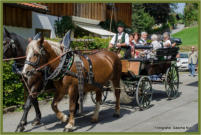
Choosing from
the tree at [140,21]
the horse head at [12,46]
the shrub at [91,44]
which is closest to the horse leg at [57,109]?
the horse head at [12,46]

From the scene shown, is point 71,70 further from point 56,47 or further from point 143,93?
point 143,93

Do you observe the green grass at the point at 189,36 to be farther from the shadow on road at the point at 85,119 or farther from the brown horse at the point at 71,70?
the brown horse at the point at 71,70

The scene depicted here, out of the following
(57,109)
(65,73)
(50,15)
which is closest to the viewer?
(65,73)

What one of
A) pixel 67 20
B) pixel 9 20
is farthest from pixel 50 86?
pixel 67 20

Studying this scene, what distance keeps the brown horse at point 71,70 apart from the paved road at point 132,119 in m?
0.35

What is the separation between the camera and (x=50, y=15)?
50.7ft

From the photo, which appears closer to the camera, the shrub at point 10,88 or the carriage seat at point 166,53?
the shrub at point 10,88

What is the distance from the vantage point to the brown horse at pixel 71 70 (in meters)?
5.15

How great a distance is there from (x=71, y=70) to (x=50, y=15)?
10.5 meters

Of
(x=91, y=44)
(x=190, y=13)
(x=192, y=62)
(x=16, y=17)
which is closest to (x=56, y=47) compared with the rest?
(x=91, y=44)

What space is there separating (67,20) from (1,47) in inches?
431

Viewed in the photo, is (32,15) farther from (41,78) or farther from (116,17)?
(116,17)

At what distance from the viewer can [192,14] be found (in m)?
54.9

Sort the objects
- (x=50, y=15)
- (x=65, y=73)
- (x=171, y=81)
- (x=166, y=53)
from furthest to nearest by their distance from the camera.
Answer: (x=50, y=15) < (x=171, y=81) < (x=166, y=53) < (x=65, y=73)
